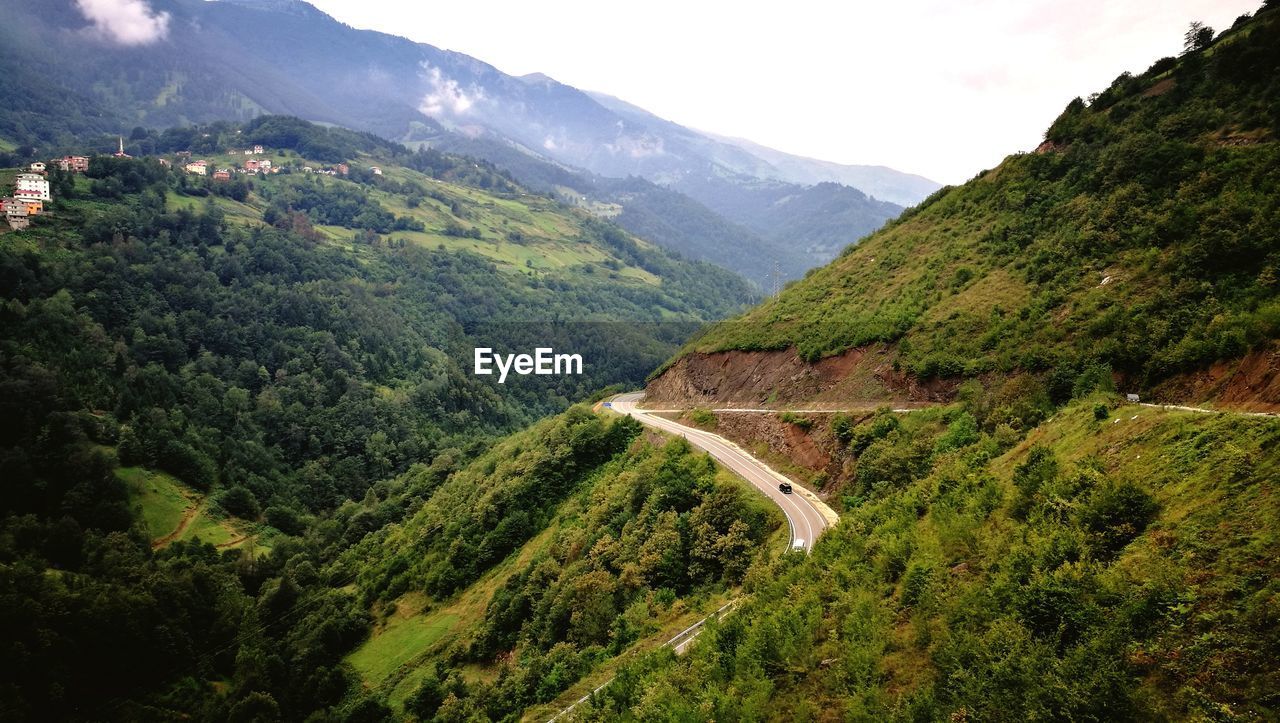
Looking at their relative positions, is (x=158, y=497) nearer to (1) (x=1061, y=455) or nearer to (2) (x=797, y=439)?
(2) (x=797, y=439)

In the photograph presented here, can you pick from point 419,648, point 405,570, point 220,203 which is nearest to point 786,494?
point 419,648

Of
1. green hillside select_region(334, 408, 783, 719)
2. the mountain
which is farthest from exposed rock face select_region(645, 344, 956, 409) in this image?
green hillside select_region(334, 408, 783, 719)

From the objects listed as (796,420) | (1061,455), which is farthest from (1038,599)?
(796,420)

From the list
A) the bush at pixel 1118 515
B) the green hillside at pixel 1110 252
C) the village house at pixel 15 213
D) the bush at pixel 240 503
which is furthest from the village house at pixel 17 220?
the bush at pixel 1118 515

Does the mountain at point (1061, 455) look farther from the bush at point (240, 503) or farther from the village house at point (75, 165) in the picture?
the village house at point (75, 165)

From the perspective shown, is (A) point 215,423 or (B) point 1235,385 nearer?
(B) point 1235,385

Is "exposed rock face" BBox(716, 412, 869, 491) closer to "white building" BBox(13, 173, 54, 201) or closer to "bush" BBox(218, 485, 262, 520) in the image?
"bush" BBox(218, 485, 262, 520)
